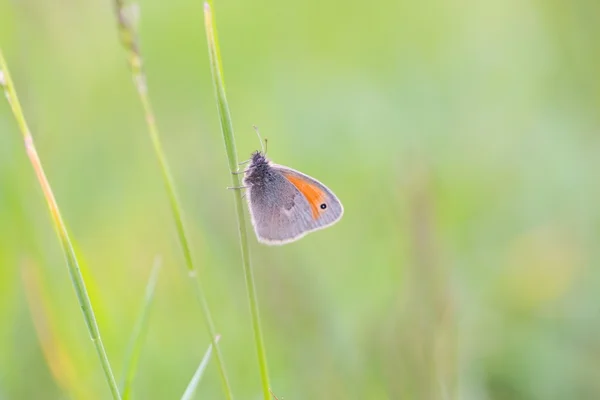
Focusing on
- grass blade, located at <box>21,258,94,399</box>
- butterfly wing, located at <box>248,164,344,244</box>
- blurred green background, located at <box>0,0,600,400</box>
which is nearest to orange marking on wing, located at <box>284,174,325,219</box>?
butterfly wing, located at <box>248,164,344,244</box>

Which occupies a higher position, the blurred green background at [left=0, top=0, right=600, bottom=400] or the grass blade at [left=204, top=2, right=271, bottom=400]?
the blurred green background at [left=0, top=0, right=600, bottom=400]

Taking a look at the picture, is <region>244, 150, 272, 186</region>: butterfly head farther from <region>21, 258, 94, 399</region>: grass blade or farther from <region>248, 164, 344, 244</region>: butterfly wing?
<region>21, 258, 94, 399</region>: grass blade

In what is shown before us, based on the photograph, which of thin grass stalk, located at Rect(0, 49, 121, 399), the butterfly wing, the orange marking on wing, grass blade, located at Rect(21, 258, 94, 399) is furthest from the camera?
the orange marking on wing

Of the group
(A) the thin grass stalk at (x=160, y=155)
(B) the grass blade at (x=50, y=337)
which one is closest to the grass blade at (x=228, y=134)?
(A) the thin grass stalk at (x=160, y=155)

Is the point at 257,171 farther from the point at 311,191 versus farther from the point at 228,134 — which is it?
the point at 228,134

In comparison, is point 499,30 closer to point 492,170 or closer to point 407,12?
point 407,12

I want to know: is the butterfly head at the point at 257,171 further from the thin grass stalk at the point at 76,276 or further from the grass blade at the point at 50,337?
the thin grass stalk at the point at 76,276

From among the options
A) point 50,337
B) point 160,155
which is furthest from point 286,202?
point 160,155
